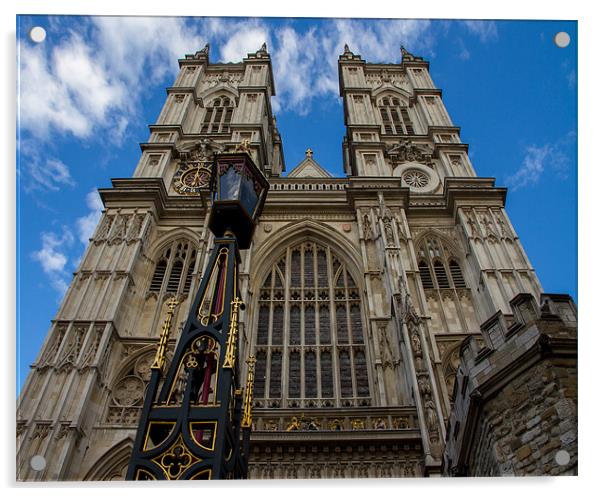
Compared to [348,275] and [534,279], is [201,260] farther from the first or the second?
[534,279]

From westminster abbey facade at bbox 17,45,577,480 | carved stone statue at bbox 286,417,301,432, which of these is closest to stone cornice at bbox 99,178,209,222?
westminster abbey facade at bbox 17,45,577,480

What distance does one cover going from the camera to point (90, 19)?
7352mm

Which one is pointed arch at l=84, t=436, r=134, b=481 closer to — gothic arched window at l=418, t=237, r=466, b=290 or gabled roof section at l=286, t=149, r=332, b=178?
gothic arched window at l=418, t=237, r=466, b=290

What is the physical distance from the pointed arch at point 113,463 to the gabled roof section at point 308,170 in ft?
42.3

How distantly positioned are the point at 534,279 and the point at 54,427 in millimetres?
12456

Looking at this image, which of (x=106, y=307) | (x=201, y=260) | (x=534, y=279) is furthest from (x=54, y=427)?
(x=534, y=279)

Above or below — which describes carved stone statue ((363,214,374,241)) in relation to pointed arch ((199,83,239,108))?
below

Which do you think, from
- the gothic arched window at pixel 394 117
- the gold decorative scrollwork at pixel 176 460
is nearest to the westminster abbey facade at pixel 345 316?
the gothic arched window at pixel 394 117

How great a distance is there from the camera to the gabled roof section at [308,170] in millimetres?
22375

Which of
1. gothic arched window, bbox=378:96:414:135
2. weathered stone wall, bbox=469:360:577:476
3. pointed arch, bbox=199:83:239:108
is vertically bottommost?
weathered stone wall, bbox=469:360:577:476

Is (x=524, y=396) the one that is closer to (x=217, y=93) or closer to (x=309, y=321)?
(x=309, y=321)

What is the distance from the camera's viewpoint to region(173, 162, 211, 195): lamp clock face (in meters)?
19.9

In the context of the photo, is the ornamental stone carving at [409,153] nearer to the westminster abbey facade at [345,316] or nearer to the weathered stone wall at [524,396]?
the westminster abbey facade at [345,316]

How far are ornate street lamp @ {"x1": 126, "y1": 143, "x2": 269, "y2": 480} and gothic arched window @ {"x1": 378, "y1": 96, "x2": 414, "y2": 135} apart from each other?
17922 millimetres
